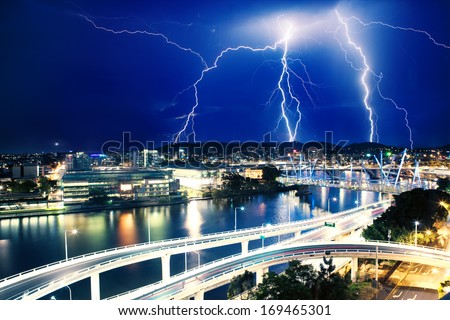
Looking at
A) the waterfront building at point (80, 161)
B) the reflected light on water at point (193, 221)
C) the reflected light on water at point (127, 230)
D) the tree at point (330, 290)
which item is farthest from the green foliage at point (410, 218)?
the waterfront building at point (80, 161)

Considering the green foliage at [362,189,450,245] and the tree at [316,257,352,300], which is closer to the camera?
the tree at [316,257,352,300]

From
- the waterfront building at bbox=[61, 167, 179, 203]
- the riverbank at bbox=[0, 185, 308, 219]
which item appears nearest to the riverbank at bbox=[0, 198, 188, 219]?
the riverbank at bbox=[0, 185, 308, 219]

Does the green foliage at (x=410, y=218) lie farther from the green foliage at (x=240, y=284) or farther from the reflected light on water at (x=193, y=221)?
the reflected light on water at (x=193, y=221)

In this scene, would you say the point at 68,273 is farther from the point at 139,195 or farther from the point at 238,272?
the point at 139,195

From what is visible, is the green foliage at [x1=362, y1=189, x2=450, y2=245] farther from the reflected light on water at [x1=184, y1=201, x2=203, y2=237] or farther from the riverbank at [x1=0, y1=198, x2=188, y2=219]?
the riverbank at [x1=0, y1=198, x2=188, y2=219]

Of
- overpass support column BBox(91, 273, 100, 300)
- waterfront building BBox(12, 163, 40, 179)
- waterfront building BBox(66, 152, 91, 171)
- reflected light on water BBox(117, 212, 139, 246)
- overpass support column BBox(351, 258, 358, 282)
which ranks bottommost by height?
reflected light on water BBox(117, 212, 139, 246)

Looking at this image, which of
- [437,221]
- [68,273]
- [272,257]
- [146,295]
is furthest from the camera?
[437,221]
